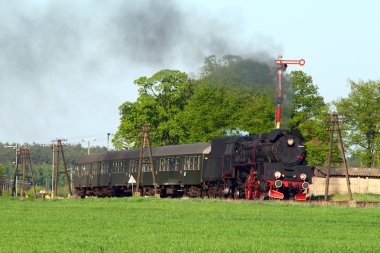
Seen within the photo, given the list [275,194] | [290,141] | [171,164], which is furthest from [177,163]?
[275,194]

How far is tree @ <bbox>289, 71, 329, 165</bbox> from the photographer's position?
81.8 meters

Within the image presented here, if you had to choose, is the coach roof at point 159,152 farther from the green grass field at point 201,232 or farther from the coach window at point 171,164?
the green grass field at point 201,232

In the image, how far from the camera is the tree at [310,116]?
81750 mm

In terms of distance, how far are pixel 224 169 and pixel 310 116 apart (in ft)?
116

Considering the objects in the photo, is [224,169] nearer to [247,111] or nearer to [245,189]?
[245,189]

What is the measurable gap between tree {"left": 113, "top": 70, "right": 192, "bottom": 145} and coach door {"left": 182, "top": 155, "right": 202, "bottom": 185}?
1485 inches

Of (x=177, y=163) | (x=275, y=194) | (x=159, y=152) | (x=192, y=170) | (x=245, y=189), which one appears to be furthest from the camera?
(x=159, y=152)

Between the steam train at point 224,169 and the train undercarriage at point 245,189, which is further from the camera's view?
the steam train at point 224,169

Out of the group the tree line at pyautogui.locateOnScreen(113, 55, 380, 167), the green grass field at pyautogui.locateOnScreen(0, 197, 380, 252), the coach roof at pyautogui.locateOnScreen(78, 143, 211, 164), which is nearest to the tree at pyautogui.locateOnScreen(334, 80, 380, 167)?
the tree line at pyautogui.locateOnScreen(113, 55, 380, 167)

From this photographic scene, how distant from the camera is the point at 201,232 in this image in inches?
964

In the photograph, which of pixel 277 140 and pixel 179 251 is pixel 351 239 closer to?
pixel 179 251

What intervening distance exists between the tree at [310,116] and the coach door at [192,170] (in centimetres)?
2447

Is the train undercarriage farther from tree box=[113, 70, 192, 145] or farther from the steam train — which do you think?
tree box=[113, 70, 192, 145]

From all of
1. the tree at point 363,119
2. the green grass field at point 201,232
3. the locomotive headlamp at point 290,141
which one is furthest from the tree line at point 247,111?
the green grass field at point 201,232
